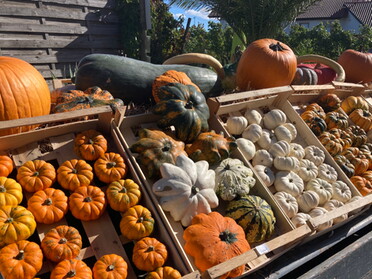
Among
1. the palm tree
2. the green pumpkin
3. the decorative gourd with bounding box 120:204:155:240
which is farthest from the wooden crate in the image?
the palm tree

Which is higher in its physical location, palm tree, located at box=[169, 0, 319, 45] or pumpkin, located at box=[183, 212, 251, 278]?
palm tree, located at box=[169, 0, 319, 45]

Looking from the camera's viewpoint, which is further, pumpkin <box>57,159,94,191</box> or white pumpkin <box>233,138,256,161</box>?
white pumpkin <box>233,138,256,161</box>

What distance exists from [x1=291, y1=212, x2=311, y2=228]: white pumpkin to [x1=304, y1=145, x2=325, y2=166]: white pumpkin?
756 millimetres

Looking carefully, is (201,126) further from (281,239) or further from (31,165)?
(31,165)

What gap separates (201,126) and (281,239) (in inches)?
48.6

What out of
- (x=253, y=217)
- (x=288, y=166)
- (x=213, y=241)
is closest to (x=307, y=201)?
(x=288, y=166)

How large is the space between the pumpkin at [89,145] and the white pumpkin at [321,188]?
6.64 ft

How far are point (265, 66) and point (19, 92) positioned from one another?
9.33ft

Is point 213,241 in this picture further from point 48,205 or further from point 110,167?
point 48,205

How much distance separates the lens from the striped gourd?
225 cm

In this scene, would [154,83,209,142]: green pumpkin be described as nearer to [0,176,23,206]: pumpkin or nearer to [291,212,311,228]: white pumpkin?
[291,212,311,228]: white pumpkin

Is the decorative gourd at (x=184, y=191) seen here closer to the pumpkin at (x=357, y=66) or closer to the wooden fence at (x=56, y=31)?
the pumpkin at (x=357, y=66)

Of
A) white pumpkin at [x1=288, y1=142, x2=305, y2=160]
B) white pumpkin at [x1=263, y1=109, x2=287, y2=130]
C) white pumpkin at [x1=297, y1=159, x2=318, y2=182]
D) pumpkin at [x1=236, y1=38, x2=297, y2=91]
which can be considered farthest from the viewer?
pumpkin at [x1=236, y1=38, x2=297, y2=91]

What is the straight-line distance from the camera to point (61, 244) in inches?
69.0
